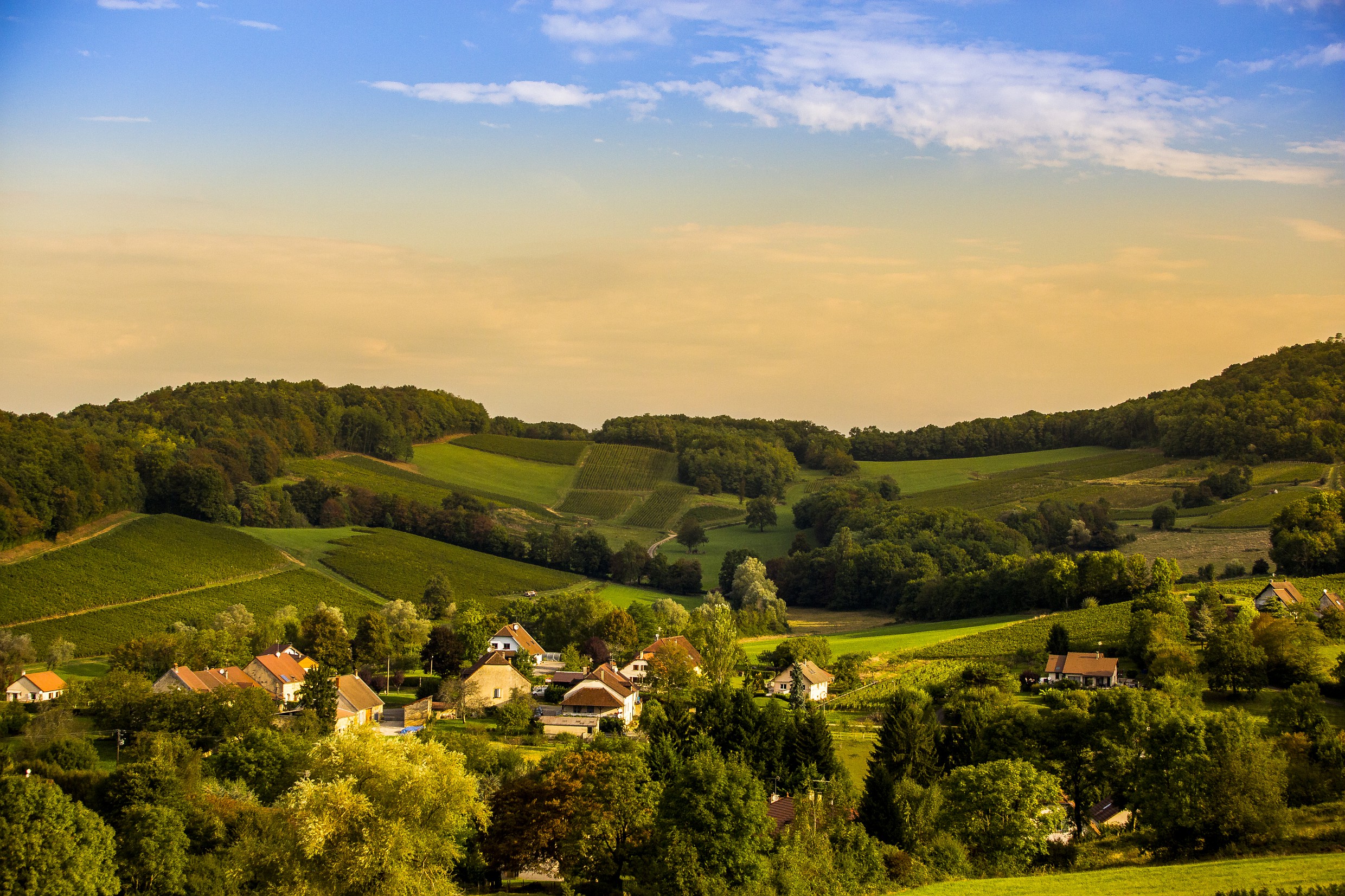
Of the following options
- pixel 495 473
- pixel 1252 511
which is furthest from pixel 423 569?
pixel 1252 511

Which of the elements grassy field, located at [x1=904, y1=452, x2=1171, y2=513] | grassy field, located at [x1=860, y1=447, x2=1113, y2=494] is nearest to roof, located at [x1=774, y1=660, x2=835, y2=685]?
grassy field, located at [x1=904, y1=452, x2=1171, y2=513]

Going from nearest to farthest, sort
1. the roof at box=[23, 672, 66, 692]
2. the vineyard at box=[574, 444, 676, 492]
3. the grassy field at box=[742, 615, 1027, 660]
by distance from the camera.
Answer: the roof at box=[23, 672, 66, 692] → the grassy field at box=[742, 615, 1027, 660] → the vineyard at box=[574, 444, 676, 492]

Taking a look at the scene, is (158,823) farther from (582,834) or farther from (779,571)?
(779,571)

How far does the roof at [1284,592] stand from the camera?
5619cm

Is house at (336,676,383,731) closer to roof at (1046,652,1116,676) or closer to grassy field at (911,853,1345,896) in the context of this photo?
grassy field at (911,853,1345,896)

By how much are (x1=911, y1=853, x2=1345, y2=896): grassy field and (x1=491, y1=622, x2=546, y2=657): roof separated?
40.0 metres

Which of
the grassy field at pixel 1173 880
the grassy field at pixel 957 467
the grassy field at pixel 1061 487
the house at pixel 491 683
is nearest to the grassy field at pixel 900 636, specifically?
the house at pixel 491 683

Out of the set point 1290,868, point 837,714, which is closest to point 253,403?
point 837,714

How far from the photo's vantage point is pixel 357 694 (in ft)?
163

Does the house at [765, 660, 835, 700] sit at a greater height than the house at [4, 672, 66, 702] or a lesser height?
lesser

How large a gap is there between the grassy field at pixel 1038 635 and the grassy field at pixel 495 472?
57136mm

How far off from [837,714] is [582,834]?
21.7 m

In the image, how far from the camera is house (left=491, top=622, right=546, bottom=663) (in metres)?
62.7

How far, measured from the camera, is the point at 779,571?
305 feet
